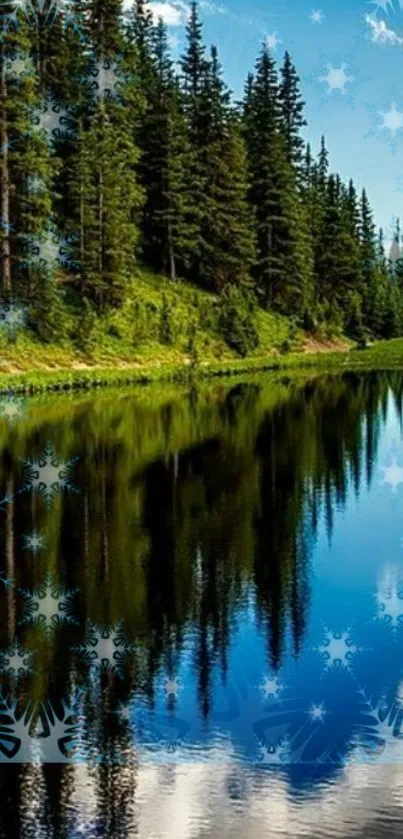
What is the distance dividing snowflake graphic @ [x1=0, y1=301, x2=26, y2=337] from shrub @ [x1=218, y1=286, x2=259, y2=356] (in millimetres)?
17690

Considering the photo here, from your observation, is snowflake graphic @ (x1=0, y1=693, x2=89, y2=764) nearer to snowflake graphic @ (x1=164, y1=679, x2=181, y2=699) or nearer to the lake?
the lake

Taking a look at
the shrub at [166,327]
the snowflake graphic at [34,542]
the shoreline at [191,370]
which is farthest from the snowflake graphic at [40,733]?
the shrub at [166,327]

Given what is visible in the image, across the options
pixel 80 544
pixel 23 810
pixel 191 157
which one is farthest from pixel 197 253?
pixel 23 810

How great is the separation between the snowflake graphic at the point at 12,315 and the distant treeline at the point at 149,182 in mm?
635

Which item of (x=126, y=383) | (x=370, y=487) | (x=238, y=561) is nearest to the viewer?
(x=238, y=561)

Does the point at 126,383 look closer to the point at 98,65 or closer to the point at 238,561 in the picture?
the point at 98,65

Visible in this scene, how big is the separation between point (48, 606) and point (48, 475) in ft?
36.1

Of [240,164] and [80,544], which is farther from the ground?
[240,164]

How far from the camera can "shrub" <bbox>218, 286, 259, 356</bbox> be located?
61.3 m

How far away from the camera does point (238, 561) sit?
589 inches

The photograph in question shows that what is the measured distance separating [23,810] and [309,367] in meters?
56.9

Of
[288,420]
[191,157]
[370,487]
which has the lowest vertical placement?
[370,487]

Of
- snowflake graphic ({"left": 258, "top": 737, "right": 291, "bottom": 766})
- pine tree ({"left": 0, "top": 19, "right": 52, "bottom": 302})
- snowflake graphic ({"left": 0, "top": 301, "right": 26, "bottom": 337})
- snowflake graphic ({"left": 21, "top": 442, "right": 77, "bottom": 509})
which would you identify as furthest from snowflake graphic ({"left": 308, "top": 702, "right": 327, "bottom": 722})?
snowflake graphic ({"left": 0, "top": 301, "right": 26, "bottom": 337})

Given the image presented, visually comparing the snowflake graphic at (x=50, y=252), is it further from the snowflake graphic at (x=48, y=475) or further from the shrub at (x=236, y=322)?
the snowflake graphic at (x=48, y=475)
